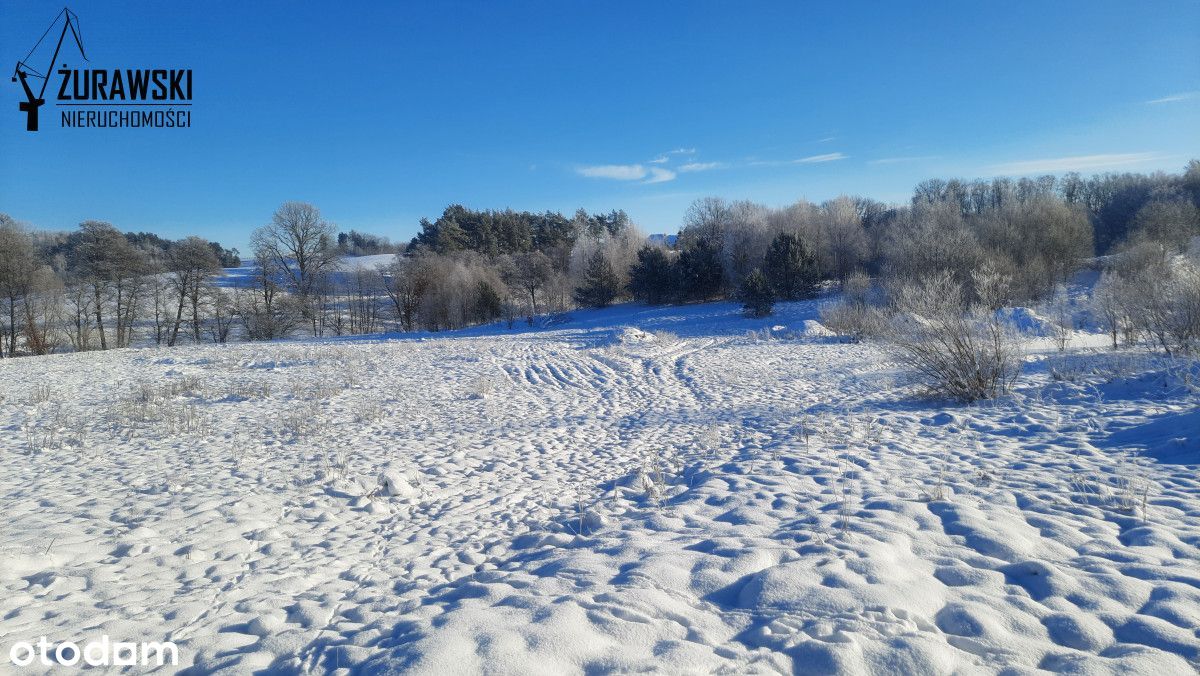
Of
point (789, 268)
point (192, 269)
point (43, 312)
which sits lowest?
point (43, 312)

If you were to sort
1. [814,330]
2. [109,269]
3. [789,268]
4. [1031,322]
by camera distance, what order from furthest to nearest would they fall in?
[789,268] < [109,269] < [814,330] < [1031,322]

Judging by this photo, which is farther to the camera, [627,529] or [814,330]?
[814,330]

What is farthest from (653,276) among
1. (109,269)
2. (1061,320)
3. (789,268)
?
(109,269)

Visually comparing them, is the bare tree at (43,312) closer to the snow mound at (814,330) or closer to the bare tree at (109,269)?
the bare tree at (109,269)

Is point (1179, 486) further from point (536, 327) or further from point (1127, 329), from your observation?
point (536, 327)

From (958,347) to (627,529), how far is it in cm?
734

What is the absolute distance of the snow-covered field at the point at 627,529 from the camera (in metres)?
2.74

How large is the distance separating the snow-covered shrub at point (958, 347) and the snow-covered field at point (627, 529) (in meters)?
0.58

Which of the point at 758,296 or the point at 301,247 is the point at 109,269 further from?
the point at 758,296

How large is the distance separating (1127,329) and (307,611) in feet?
54.2

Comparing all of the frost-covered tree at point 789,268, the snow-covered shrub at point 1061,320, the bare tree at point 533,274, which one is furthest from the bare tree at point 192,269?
the snow-covered shrub at point 1061,320

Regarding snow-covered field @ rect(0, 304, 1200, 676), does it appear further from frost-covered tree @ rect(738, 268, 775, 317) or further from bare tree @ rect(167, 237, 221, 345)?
bare tree @ rect(167, 237, 221, 345)

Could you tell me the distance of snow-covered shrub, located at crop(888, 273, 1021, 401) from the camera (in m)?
8.84

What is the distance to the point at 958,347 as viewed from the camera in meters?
8.95
